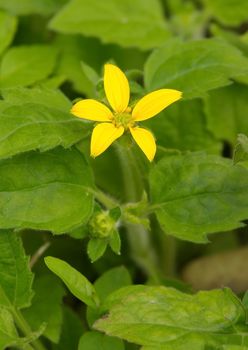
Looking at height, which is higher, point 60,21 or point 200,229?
point 60,21

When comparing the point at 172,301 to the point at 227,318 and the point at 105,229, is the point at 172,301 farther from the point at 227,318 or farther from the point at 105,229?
the point at 105,229

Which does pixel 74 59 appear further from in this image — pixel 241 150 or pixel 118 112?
pixel 241 150

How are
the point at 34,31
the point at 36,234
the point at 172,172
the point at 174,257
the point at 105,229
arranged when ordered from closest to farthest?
the point at 105,229 < the point at 172,172 < the point at 36,234 < the point at 174,257 < the point at 34,31

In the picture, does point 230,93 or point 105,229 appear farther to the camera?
point 230,93

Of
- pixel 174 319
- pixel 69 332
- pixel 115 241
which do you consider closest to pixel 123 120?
pixel 115 241

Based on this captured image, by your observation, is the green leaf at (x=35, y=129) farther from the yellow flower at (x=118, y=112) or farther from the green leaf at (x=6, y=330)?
the green leaf at (x=6, y=330)

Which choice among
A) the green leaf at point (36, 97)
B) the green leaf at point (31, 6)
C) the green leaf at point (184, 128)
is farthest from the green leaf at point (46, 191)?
the green leaf at point (31, 6)

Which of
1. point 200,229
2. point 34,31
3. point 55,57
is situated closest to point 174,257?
point 200,229
